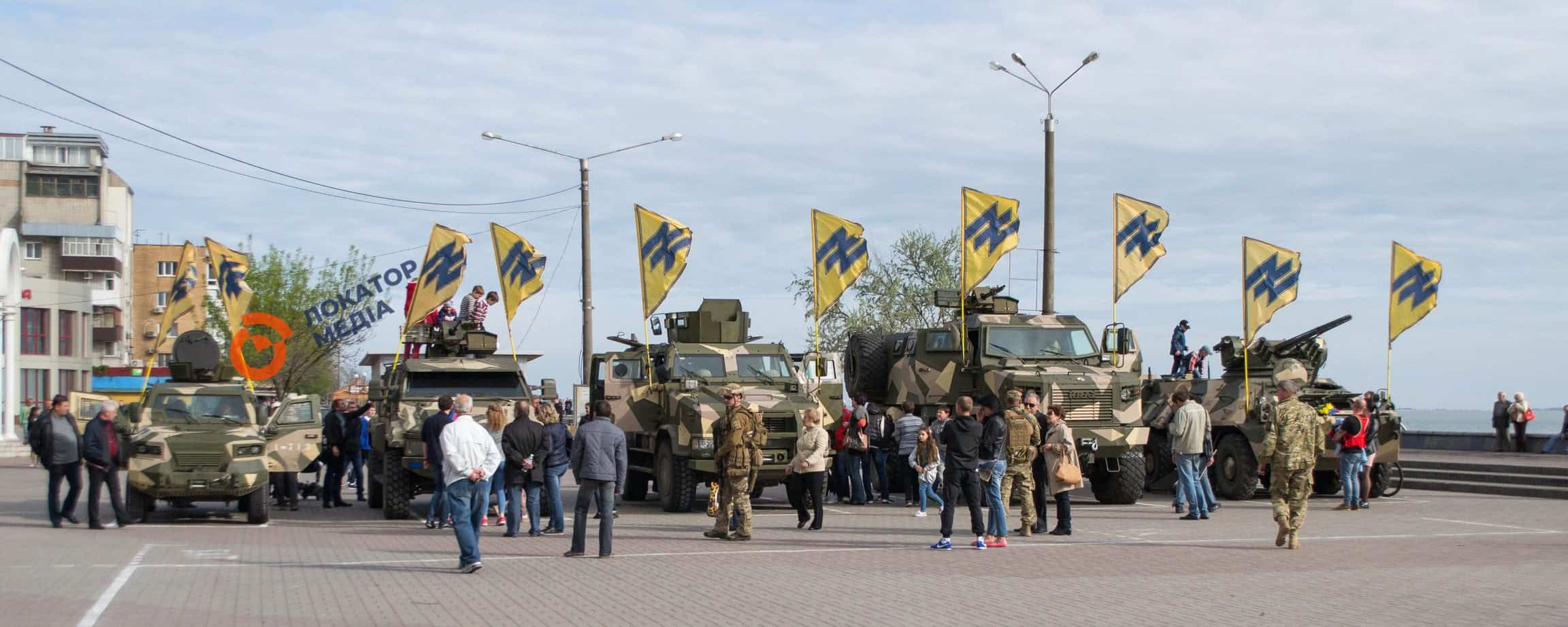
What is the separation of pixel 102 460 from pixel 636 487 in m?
7.63

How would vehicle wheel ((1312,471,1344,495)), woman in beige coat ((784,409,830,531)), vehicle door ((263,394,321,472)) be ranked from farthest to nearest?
vehicle wheel ((1312,471,1344,495)) → vehicle door ((263,394,321,472)) → woman in beige coat ((784,409,830,531))

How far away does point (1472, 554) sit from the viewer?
13.6 meters

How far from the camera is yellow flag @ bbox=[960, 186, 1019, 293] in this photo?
23.8 meters

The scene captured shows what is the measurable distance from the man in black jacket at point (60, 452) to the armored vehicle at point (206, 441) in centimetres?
60

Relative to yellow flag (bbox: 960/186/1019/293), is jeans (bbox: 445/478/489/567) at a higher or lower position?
lower

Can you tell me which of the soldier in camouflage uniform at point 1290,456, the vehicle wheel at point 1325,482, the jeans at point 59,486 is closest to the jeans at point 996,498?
the soldier in camouflage uniform at point 1290,456

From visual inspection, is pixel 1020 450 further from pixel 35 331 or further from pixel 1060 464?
pixel 35 331

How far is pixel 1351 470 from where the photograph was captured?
766 inches

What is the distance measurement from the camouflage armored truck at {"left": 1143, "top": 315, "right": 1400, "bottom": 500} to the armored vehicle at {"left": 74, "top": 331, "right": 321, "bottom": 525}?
1222cm

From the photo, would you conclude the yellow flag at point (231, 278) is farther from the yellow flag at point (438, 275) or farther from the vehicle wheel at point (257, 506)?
the vehicle wheel at point (257, 506)

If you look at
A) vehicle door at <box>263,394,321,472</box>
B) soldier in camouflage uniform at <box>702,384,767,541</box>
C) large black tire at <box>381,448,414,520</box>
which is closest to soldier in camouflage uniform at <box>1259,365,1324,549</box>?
soldier in camouflage uniform at <box>702,384,767,541</box>

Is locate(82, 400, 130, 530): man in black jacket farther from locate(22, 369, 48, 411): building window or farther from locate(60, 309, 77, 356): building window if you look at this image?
locate(60, 309, 77, 356): building window

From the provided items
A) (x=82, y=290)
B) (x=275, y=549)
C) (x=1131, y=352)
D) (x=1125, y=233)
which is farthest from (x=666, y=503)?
(x=82, y=290)

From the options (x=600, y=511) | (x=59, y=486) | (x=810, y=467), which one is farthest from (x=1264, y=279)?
(x=59, y=486)
